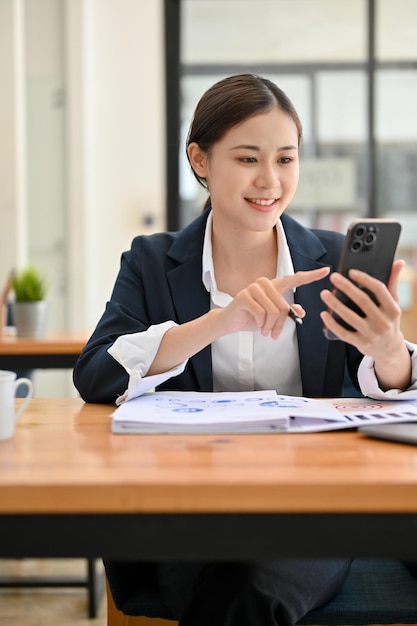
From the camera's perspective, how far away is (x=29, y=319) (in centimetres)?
323

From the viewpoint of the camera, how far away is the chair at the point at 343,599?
1.31m

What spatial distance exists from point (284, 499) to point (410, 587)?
566mm

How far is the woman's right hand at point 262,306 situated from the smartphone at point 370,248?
11 cm

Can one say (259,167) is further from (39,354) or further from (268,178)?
(39,354)

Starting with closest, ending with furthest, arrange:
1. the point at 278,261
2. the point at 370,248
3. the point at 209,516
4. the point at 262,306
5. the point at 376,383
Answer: the point at 209,516, the point at 370,248, the point at 262,306, the point at 376,383, the point at 278,261

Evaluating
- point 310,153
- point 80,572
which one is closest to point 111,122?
point 310,153

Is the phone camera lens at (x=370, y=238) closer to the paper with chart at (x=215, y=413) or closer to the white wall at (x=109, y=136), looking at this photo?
the paper with chart at (x=215, y=413)

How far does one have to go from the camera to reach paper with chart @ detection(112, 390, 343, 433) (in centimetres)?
122

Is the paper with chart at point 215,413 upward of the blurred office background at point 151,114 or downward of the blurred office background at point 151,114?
downward

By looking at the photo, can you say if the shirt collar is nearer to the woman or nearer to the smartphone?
the woman

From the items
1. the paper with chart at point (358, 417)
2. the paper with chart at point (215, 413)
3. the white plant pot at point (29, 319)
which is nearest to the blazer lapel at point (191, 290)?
the paper with chart at point (215, 413)

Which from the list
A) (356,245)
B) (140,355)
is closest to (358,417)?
(356,245)

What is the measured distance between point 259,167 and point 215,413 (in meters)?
0.66

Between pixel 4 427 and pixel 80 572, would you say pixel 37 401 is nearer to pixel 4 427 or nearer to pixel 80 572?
pixel 4 427
